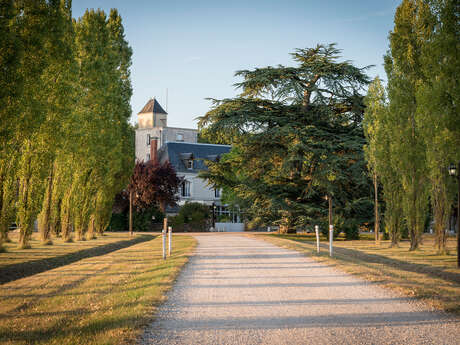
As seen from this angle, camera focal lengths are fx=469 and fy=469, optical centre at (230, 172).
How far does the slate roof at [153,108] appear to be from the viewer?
86562 mm

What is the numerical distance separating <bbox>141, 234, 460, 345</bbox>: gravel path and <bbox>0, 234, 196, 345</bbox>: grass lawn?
348 millimetres

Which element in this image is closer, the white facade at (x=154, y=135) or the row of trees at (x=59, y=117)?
the row of trees at (x=59, y=117)

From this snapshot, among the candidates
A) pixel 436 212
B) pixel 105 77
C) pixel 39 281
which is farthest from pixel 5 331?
pixel 105 77

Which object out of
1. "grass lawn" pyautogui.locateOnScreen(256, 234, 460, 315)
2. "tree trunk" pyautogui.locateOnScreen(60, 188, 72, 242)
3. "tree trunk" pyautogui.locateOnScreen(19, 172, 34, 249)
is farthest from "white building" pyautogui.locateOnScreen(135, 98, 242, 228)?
"grass lawn" pyautogui.locateOnScreen(256, 234, 460, 315)

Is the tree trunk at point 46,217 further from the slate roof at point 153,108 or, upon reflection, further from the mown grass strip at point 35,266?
the slate roof at point 153,108

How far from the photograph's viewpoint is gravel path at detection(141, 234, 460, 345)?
526 centimetres

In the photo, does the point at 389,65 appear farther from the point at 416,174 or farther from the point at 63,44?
the point at 63,44

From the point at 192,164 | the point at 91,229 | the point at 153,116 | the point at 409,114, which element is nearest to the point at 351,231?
the point at 409,114

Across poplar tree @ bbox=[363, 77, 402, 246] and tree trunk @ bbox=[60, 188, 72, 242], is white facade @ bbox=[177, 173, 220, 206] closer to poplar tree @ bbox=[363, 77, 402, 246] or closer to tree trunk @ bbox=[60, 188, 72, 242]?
tree trunk @ bbox=[60, 188, 72, 242]

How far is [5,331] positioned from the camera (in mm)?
5574

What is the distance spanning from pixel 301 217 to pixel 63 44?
18.8 m

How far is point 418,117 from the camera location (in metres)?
18.0

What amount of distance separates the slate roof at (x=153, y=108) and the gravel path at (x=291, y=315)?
258 ft

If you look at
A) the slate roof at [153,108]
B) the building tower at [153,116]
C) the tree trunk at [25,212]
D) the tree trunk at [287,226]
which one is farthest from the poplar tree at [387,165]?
the slate roof at [153,108]
